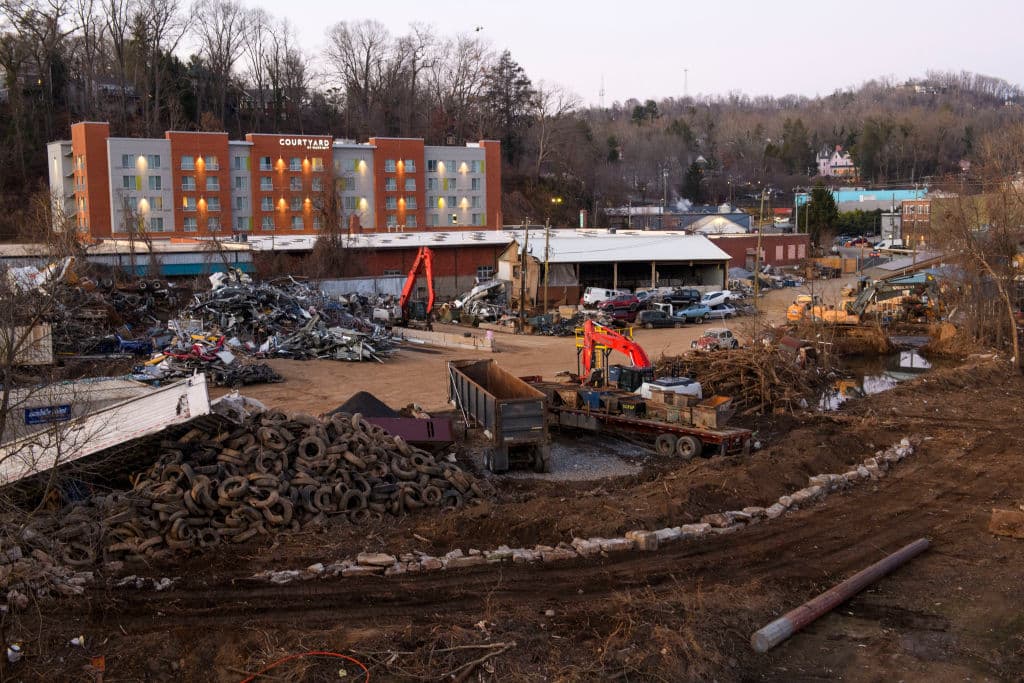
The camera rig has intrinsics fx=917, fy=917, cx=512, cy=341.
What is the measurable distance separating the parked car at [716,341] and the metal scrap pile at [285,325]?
10.7 m

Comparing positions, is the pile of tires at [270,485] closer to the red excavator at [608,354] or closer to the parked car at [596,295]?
the red excavator at [608,354]

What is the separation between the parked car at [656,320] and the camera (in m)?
40.2

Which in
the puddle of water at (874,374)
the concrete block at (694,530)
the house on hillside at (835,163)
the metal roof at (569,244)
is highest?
the house on hillside at (835,163)

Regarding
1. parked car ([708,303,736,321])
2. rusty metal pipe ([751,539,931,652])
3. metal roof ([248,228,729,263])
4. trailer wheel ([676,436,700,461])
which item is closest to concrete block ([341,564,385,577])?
rusty metal pipe ([751,539,931,652])

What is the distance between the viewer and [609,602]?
10852 millimetres

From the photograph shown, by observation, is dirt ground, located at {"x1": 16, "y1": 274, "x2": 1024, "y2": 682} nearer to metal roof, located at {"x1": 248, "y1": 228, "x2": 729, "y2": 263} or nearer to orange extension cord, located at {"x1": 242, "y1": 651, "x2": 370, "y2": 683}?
orange extension cord, located at {"x1": 242, "y1": 651, "x2": 370, "y2": 683}

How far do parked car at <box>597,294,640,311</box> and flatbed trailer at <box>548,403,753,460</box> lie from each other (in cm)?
2118

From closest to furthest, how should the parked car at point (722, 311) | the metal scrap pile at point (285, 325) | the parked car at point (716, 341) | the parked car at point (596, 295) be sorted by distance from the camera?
the parked car at point (716, 341), the metal scrap pile at point (285, 325), the parked car at point (722, 311), the parked car at point (596, 295)

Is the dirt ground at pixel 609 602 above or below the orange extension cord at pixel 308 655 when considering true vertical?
below

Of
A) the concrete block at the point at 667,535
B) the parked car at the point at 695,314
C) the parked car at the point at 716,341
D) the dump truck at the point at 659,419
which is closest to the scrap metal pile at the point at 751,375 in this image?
the parked car at the point at 716,341

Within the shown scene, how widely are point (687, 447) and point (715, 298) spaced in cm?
2650

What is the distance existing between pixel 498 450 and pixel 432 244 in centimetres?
3387

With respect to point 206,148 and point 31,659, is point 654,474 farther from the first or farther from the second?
point 206,148

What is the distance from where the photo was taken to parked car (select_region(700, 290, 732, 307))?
43.5 metres
